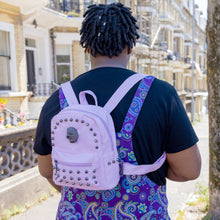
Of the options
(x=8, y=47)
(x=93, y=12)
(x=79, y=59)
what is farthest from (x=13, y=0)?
(x=93, y=12)

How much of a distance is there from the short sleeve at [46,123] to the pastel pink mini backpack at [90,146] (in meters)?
0.16

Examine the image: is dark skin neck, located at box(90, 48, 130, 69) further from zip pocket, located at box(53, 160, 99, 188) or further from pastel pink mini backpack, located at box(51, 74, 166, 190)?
zip pocket, located at box(53, 160, 99, 188)

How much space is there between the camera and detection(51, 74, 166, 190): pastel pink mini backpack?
125 cm

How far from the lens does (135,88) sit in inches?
52.6

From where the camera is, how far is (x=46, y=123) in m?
1.50

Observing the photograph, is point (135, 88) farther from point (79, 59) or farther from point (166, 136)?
point (79, 59)

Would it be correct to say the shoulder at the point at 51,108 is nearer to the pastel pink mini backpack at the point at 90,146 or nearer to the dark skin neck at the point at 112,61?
the pastel pink mini backpack at the point at 90,146

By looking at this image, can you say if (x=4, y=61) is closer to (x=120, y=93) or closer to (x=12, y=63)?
(x=12, y=63)

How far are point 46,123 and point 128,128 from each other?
50cm

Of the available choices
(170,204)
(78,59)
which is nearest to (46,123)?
(170,204)

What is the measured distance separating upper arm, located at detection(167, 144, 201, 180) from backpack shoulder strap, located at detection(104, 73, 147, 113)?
1.38 feet

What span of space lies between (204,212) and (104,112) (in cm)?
354

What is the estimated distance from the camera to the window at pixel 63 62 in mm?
12391

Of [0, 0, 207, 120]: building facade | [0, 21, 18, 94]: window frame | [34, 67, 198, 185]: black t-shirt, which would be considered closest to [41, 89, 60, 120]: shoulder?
[34, 67, 198, 185]: black t-shirt
